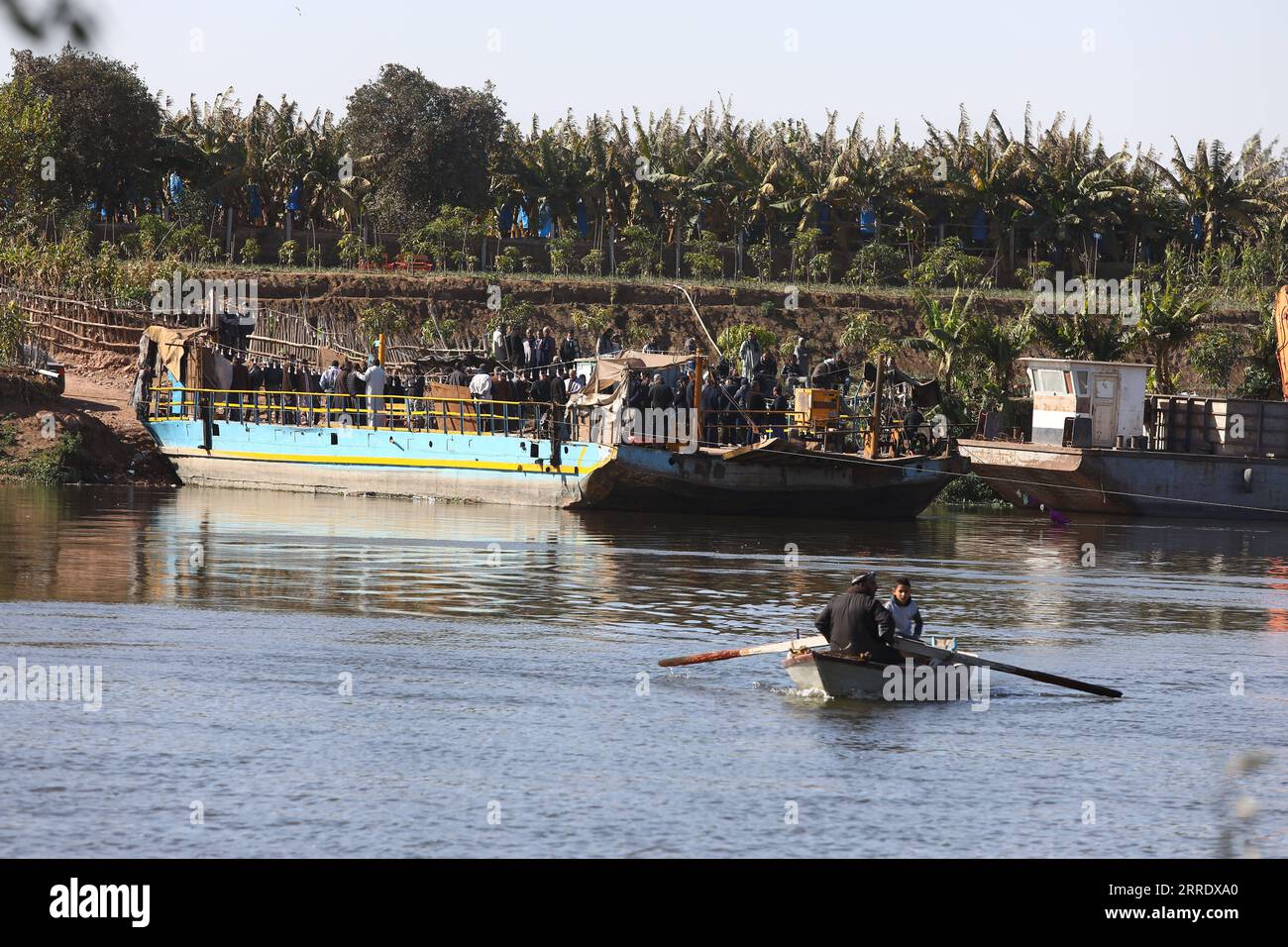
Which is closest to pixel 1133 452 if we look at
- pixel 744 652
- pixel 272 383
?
pixel 272 383

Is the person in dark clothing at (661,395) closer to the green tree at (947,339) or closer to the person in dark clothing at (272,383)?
the person in dark clothing at (272,383)

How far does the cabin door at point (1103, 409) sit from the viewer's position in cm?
4134

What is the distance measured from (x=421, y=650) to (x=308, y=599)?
13.6 feet

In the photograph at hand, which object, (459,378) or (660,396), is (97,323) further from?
(660,396)

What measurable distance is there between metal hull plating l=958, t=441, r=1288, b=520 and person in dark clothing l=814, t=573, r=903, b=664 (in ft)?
80.9

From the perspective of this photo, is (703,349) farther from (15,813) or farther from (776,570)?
(15,813)

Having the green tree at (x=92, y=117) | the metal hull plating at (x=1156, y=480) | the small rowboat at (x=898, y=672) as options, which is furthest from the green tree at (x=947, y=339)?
the green tree at (x=92, y=117)

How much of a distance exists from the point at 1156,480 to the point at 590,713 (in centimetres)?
2772

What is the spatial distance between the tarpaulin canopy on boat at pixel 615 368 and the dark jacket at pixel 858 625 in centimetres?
1857

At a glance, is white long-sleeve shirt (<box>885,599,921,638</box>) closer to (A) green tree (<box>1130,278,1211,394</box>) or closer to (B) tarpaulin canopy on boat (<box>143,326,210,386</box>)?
(B) tarpaulin canopy on boat (<box>143,326,210,386</box>)

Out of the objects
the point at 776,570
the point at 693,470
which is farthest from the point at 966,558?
the point at 693,470

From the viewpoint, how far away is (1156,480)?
4050cm

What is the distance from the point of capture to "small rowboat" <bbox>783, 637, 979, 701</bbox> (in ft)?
54.5

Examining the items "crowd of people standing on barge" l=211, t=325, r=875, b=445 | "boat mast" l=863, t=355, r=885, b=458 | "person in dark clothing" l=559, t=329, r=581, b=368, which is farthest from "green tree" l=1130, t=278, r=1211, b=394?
"person in dark clothing" l=559, t=329, r=581, b=368
